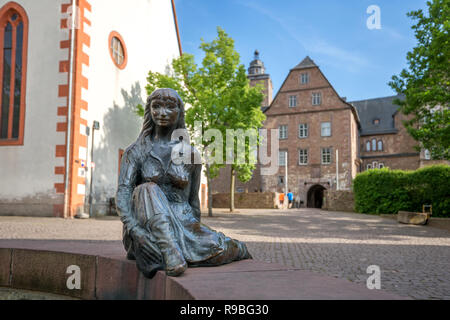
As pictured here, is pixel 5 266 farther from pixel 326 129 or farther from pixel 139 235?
pixel 326 129

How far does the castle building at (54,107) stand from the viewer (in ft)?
42.2

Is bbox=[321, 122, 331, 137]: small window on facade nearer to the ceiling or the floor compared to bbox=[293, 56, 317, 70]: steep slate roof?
nearer to the floor

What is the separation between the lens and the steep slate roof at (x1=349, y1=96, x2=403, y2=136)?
147 ft

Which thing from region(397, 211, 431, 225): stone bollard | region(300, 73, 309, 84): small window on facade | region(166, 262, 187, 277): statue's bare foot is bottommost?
region(397, 211, 431, 225): stone bollard

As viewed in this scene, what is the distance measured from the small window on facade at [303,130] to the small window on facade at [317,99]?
2357 millimetres

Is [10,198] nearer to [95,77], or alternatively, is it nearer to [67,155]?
[67,155]

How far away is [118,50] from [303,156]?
82.8 ft

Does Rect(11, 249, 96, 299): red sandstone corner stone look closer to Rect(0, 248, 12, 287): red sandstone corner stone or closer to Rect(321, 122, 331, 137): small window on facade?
Rect(0, 248, 12, 287): red sandstone corner stone

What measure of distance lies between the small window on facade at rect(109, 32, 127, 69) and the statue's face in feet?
46.1

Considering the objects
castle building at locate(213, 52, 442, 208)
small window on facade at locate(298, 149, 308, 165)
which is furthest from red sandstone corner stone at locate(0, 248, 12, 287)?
small window on facade at locate(298, 149, 308, 165)

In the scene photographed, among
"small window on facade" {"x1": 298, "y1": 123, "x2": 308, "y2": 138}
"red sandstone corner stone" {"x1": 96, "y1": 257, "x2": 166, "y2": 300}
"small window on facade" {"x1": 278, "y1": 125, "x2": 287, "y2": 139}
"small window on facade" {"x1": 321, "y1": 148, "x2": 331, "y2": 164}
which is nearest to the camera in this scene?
"red sandstone corner stone" {"x1": 96, "y1": 257, "x2": 166, "y2": 300}

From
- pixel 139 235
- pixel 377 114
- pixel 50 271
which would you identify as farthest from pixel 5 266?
pixel 377 114

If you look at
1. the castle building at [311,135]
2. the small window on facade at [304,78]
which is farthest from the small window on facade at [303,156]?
the small window on facade at [304,78]

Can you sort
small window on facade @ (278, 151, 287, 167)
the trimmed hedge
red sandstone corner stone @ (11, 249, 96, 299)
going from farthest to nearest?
1. small window on facade @ (278, 151, 287, 167)
2. the trimmed hedge
3. red sandstone corner stone @ (11, 249, 96, 299)
